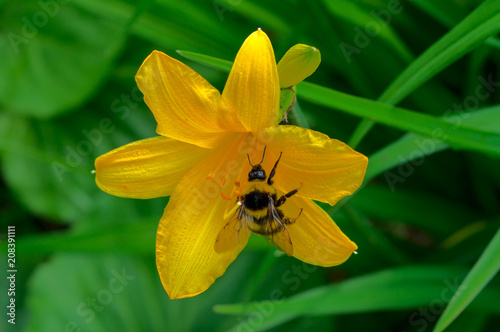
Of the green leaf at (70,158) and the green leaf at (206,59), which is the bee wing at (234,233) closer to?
the green leaf at (206,59)

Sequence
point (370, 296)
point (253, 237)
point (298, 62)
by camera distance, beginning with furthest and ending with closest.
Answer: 1. point (253, 237)
2. point (370, 296)
3. point (298, 62)

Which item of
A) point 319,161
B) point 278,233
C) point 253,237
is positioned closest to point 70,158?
point 253,237

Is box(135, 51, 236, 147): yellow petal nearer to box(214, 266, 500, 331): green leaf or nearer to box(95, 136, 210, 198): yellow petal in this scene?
box(95, 136, 210, 198): yellow petal

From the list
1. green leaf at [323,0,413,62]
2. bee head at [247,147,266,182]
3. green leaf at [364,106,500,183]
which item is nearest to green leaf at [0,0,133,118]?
green leaf at [323,0,413,62]

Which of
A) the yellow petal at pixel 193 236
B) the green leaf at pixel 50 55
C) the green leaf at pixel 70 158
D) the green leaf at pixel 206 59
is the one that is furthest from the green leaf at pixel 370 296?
the green leaf at pixel 50 55

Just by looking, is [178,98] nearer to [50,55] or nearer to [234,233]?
[234,233]

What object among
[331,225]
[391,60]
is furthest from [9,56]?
[331,225]

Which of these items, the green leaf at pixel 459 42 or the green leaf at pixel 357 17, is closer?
the green leaf at pixel 459 42
